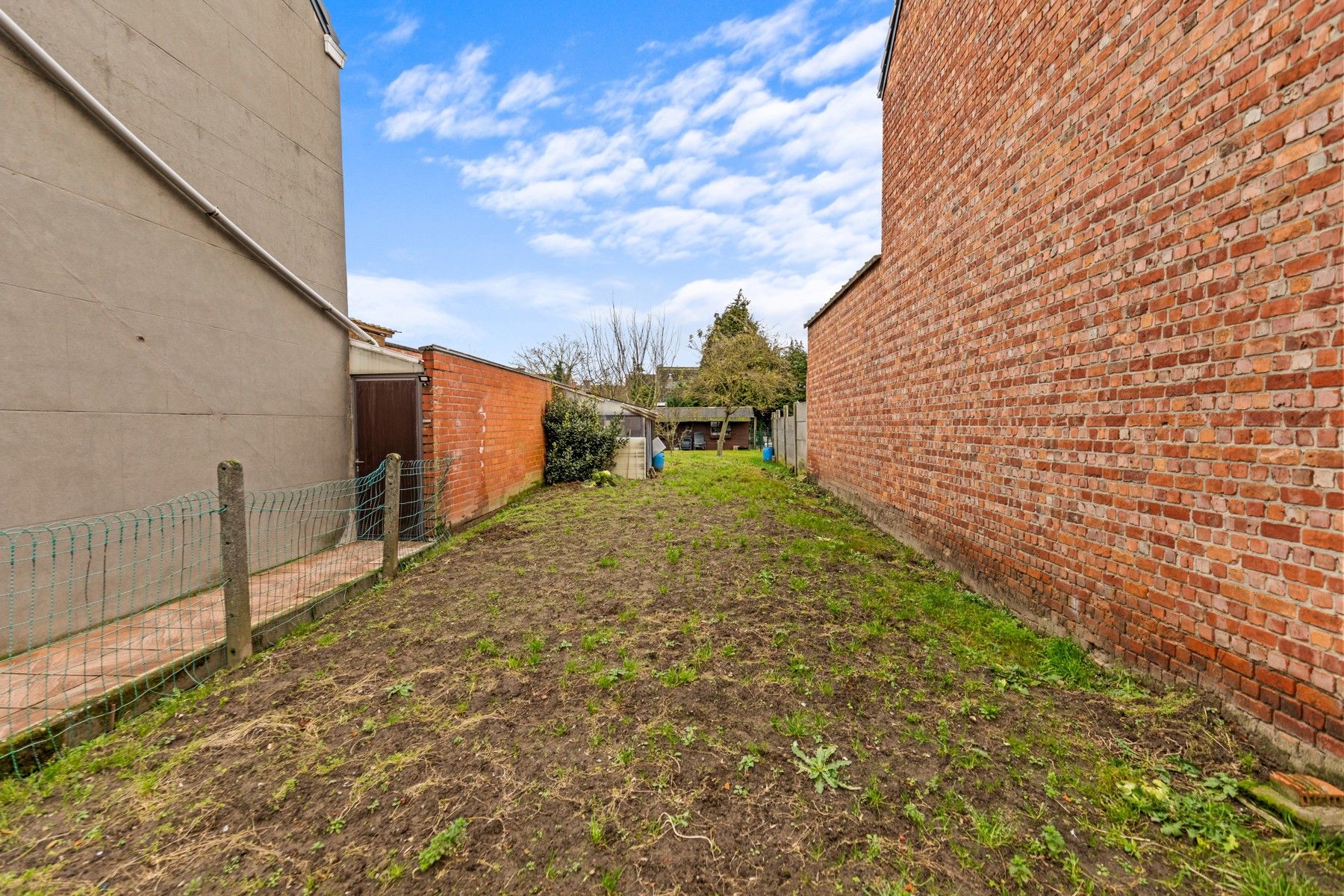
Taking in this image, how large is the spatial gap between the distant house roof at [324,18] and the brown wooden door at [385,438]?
4.60m

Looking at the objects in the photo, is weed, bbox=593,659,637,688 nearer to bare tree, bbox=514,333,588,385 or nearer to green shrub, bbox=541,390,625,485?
green shrub, bbox=541,390,625,485

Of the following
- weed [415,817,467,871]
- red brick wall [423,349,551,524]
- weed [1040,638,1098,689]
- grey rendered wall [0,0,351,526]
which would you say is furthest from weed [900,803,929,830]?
red brick wall [423,349,551,524]

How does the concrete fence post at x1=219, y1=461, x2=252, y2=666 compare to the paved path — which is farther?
the concrete fence post at x1=219, y1=461, x2=252, y2=666

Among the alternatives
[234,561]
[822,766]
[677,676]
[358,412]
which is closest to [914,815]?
[822,766]

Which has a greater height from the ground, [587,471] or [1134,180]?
[1134,180]

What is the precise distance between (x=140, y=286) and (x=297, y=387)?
1751 mm

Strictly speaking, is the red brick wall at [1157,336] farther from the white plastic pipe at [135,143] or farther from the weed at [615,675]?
the white plastic pipe at [135,143]

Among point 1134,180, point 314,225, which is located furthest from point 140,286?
point 1134,180

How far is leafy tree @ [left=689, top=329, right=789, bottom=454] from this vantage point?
26.1m

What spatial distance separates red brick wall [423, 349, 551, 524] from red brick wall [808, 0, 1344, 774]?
6084mm

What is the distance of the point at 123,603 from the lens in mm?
3801

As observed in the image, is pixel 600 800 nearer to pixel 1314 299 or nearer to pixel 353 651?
pixel 353 651

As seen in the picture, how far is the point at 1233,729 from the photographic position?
2.25 meters

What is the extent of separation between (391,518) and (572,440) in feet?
21.4
